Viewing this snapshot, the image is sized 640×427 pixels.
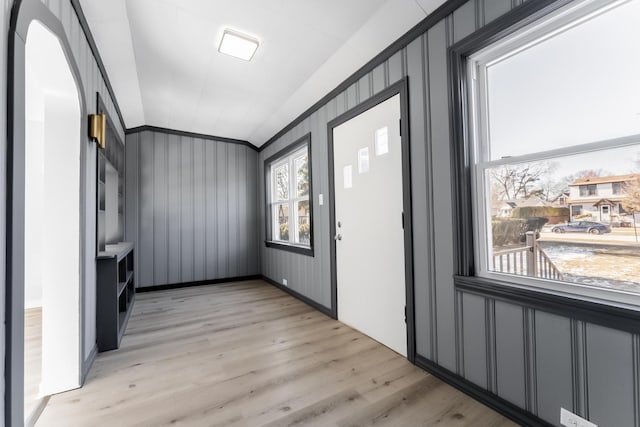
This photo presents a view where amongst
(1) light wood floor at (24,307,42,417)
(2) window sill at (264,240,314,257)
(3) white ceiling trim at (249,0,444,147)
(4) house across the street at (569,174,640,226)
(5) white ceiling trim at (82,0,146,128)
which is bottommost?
(1) light wood floor at (24,307,42,417)

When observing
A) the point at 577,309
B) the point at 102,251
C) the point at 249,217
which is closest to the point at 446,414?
the point at 577,309

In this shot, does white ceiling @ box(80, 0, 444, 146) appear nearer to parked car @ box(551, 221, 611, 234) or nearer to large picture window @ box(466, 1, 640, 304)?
large picture window @ box(466, 1, 640, 304)

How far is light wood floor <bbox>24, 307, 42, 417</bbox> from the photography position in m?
1.71

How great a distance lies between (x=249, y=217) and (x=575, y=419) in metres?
4.70

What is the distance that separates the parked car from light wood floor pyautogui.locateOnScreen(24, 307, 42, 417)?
3053 mm

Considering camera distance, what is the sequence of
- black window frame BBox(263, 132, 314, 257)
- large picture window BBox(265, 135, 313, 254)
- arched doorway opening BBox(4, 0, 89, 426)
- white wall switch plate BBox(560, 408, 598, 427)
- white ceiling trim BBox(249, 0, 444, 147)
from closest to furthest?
white wall switch plate BBox(560, 408, 598, 427) → arched doorway opening BBox(4, 0, 89, 426) → white ceiling trim BBox(249, 0, 444, 147) → black window frame BBox(263, 132, 314, 257) → large picture window BBox(265, 135, 313, 254)

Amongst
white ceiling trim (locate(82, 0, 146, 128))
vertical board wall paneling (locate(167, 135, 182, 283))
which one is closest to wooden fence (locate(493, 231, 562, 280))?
white ceiling trim (locate(82, 0, 146, 128))

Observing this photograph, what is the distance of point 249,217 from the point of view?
5.18 meters

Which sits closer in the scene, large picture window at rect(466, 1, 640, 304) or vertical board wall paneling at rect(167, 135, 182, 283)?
large picture window at rect(466, 1, 640, 304)

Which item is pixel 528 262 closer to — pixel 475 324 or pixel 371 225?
pixel 475 324

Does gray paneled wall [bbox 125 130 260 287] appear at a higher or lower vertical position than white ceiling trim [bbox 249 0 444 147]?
lower

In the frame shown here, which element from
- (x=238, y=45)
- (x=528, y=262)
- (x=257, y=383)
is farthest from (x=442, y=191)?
(x=238, y=45)

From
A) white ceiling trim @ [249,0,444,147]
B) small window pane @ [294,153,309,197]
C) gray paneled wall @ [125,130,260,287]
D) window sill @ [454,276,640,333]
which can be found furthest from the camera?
Result: gray paneled wall @ [125,130,260,287]

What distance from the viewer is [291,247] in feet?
13.0
